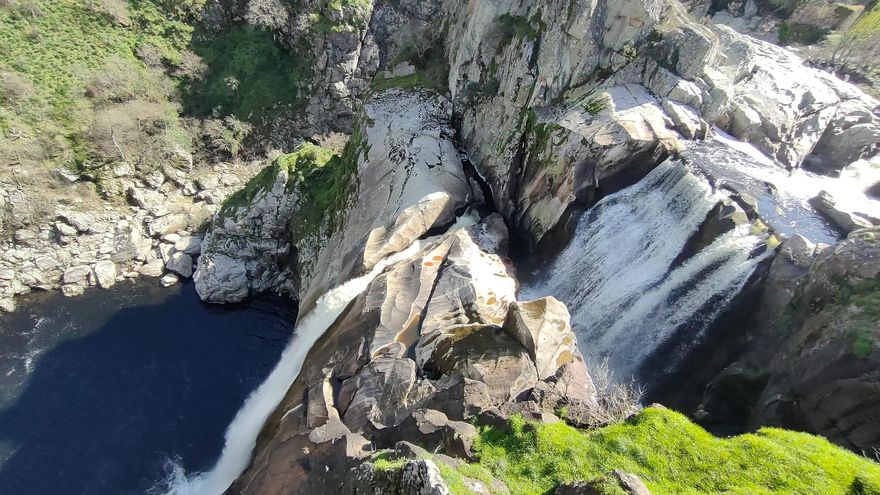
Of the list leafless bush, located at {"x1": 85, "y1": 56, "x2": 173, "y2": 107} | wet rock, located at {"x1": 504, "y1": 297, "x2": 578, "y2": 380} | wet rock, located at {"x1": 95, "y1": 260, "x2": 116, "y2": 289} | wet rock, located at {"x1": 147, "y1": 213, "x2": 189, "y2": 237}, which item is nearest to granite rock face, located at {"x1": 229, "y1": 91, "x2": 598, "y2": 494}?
wet rock, located at {"x1": 504, "y1": 297, "x2": 578, "y2": 380}

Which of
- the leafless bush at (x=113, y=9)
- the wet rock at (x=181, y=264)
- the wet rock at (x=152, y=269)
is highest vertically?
the leafless bush at (x=113, y=9)

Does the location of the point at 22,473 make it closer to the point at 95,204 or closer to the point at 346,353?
the point at 346,353

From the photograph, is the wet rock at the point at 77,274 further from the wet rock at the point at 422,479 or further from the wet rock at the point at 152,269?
Result: the wet rock at the point at 422,479

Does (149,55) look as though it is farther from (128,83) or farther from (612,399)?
(612,399)

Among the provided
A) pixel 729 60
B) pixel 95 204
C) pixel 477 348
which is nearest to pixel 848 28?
pixel 729 60

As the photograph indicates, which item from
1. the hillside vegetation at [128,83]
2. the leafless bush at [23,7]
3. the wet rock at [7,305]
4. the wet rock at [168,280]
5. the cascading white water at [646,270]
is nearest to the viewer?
the cascading white water at [646,270]

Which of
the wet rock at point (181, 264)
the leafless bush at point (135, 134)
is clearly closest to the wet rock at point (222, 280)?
the wet rock at point (181, 264)
